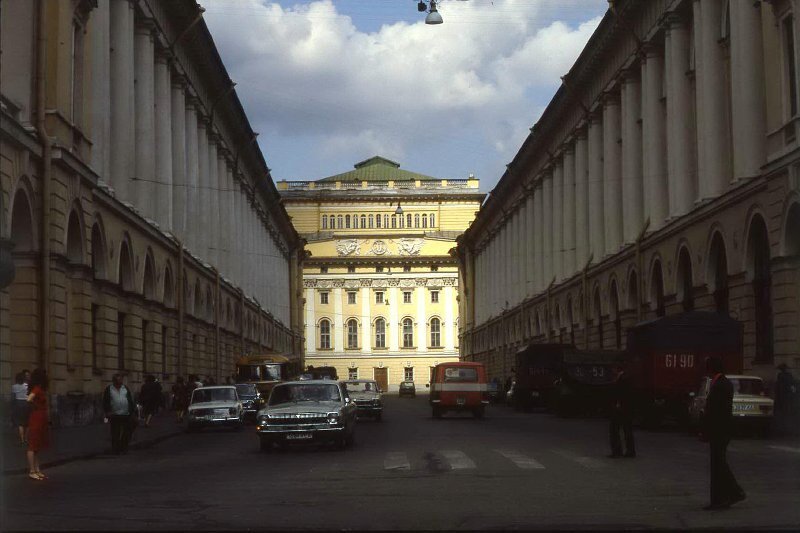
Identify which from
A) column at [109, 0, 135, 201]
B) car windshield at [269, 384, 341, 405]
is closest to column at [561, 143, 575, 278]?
column at [109, 0, 135, 201]

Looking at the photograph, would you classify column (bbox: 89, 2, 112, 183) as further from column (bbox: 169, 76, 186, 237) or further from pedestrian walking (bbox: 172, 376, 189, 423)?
column (bbox: 169, 76, 186, 237)

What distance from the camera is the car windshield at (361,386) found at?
50375 mm

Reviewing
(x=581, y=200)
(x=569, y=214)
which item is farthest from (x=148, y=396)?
(x=569, y=214)

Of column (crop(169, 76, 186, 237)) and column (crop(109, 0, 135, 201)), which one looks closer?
column (crop(109, 0, 135, 201))

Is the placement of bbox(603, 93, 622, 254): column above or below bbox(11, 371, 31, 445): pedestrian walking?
above

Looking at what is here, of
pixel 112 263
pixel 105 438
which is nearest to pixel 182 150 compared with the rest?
pixel 112 263

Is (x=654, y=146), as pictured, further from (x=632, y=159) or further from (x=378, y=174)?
(x=378, y=174)

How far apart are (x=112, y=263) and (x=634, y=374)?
55.3ft

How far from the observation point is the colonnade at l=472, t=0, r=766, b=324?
40.5 m

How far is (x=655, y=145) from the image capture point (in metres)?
52.7

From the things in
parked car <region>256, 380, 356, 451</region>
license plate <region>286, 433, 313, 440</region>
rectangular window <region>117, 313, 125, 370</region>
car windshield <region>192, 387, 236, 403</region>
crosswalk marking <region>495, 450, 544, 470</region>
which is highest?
rectangular window <region>117, 313, 125, 370</region>

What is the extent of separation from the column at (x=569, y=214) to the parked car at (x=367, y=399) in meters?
24.0

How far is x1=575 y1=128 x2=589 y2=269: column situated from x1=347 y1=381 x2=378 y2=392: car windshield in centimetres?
2024

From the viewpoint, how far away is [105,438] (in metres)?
33.6
